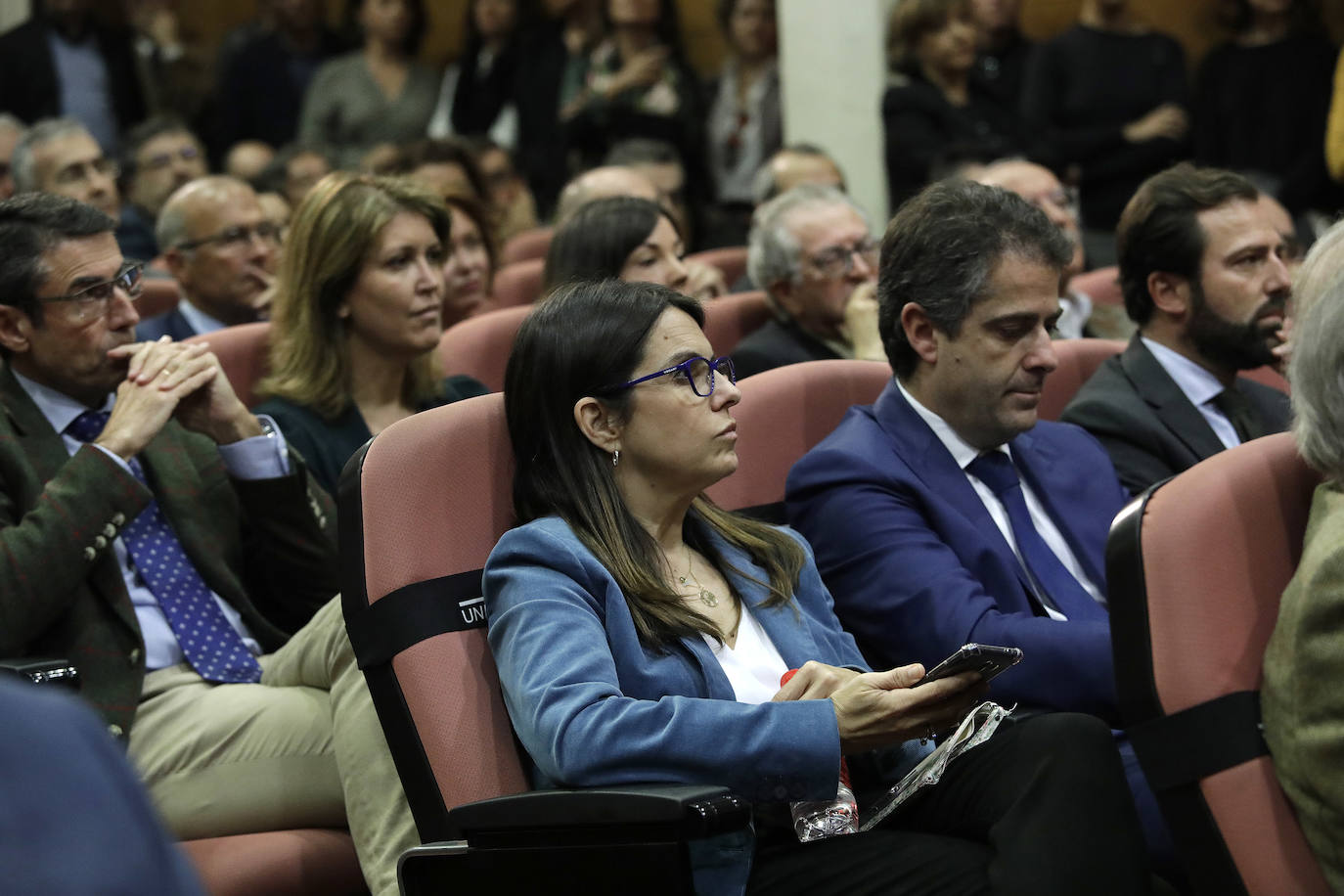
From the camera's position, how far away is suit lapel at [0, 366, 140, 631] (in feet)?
7.41

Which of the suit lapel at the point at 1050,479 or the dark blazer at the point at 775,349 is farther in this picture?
the dark blazer at the point at 775,349

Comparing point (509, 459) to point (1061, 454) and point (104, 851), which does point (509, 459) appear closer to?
point (1061, 454)

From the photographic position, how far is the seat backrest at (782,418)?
7.70 ft

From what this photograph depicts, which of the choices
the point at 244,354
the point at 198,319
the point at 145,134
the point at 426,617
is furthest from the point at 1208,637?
the point at 145,134

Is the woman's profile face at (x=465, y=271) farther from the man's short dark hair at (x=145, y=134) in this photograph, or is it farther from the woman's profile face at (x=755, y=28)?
the woman's profile face at (x=755, y=28)

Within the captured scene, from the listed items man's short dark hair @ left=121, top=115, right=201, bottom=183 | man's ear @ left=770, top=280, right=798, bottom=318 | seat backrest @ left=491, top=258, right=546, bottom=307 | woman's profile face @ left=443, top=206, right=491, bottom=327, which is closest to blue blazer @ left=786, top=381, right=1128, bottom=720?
man's ear @ left=770, top=280, right=798, bottom=318

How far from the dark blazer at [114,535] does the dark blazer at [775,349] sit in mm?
1066

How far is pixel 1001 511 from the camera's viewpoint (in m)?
2.35

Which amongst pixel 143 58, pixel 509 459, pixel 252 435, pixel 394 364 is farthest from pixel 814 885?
pixel 143 58

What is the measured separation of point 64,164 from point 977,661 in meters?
3.70

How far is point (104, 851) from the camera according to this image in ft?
2.24

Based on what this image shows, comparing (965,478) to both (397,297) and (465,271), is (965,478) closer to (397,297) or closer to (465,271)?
(397,297)

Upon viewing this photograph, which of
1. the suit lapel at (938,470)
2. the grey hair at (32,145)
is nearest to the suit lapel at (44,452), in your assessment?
the suit lapel at (938,470)

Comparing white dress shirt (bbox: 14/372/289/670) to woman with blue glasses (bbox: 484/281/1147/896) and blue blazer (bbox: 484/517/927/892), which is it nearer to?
woman with blue glasses (bbox: 484/281/1147/896)
